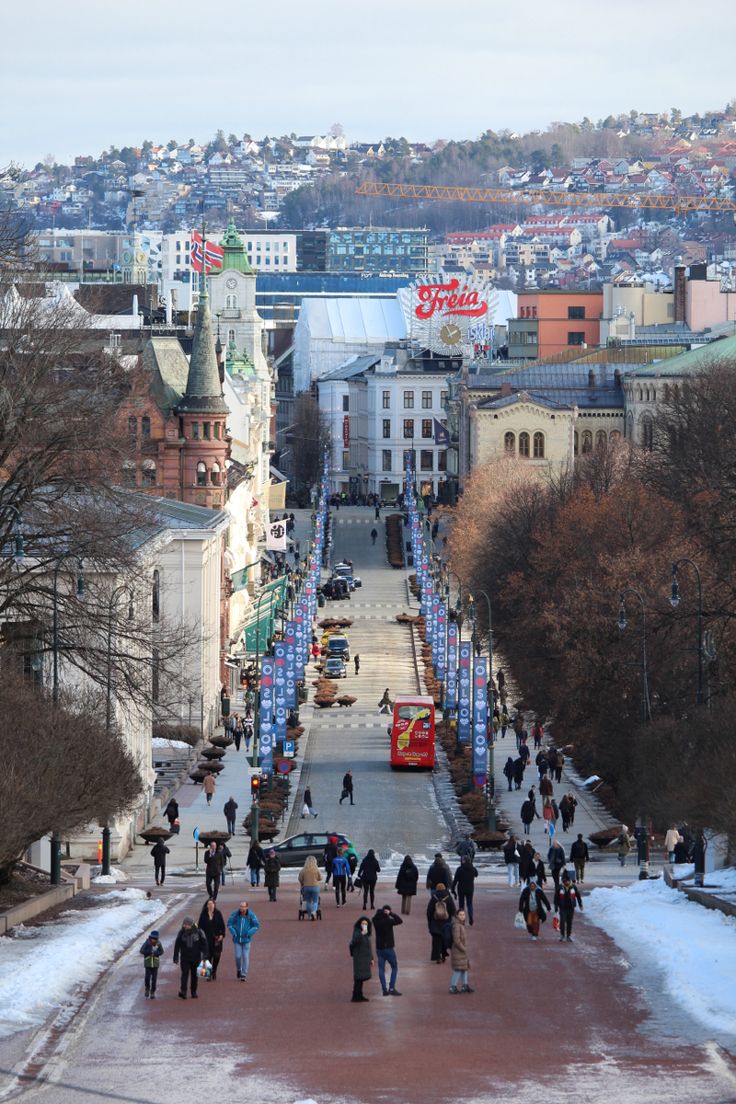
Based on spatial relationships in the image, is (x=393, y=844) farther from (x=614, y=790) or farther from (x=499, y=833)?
(x=614, y=790)

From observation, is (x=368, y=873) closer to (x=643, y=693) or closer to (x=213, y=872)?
(x=213, y=872)

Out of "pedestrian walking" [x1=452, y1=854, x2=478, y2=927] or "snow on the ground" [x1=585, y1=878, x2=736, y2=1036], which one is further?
"pedestrian walking" [x1=452, y1=854, x2=478, y2=927]

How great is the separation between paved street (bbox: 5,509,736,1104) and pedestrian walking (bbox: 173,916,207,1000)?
1.10 feet

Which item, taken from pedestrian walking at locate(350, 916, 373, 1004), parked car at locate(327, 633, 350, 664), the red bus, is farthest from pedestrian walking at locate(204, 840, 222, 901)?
parked car at locate(327, 633, 350, 664)

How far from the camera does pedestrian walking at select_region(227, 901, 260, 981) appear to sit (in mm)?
43000

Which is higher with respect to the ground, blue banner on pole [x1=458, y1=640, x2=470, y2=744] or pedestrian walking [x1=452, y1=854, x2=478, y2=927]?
blue banner on pole [x1=458, y1=640, x2=470, y2=744]

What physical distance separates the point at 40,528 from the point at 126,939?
14.8 metres

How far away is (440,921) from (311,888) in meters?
7.42

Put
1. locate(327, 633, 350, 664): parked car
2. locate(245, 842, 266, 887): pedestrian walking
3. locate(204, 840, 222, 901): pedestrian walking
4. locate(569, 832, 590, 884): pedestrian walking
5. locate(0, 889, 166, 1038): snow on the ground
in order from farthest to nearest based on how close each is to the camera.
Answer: locate(327, 633, 350, 664): parked car → locate(245, 842, 266, 887): pedestrian walking → locate(569, 832, 590, 884): pedestrian walking → locate(204, 840, 222, 901): pedestrian walking → locate(0, 889, 166, 1038): snow on the ground

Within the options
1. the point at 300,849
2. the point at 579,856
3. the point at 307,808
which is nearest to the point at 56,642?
the point at 300,849

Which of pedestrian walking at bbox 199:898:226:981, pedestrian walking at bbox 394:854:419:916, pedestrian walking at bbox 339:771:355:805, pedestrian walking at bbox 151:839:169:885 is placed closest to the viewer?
pedestrian walking at bbox 199:898:226:981

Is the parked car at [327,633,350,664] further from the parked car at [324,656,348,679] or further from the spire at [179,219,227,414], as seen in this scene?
the spire at [179,219,227,414]

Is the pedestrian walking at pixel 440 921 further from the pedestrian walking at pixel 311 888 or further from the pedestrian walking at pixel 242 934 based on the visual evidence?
the pedestrian walking at pixel 311 888

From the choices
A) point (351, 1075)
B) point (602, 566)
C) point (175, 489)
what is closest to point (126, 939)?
point (351, 1075)
